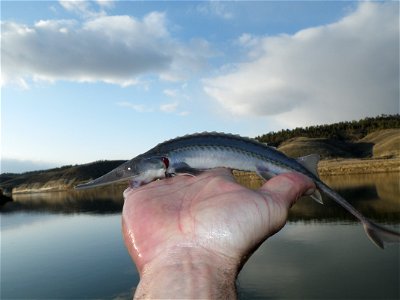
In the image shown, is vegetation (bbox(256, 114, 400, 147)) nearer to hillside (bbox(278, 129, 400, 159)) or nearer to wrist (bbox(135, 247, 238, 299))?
hillside (bbox(278, 129, 400, 159))

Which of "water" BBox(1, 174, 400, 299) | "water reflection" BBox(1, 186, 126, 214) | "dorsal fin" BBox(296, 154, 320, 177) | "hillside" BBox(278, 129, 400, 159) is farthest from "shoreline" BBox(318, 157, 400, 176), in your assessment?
"dorsal fin" BBox(296, 154, 320, 177)

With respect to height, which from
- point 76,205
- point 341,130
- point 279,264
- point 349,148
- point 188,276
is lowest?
point 279,264

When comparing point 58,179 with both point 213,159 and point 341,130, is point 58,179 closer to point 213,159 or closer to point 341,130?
point 341,130

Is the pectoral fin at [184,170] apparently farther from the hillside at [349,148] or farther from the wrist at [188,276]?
the hillside at [349,148]

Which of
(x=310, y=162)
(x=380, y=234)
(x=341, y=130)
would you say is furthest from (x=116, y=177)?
(x=341, y=130)

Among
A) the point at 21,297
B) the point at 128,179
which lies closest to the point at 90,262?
the point at 21,297

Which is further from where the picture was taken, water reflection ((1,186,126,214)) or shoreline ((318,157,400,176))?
shoreline ((318,157,400,176))

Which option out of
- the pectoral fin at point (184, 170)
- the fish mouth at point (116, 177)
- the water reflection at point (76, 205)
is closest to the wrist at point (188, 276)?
the pectoral fin at point (184, 170)

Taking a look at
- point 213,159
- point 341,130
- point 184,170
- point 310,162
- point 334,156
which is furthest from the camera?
point 341,130
